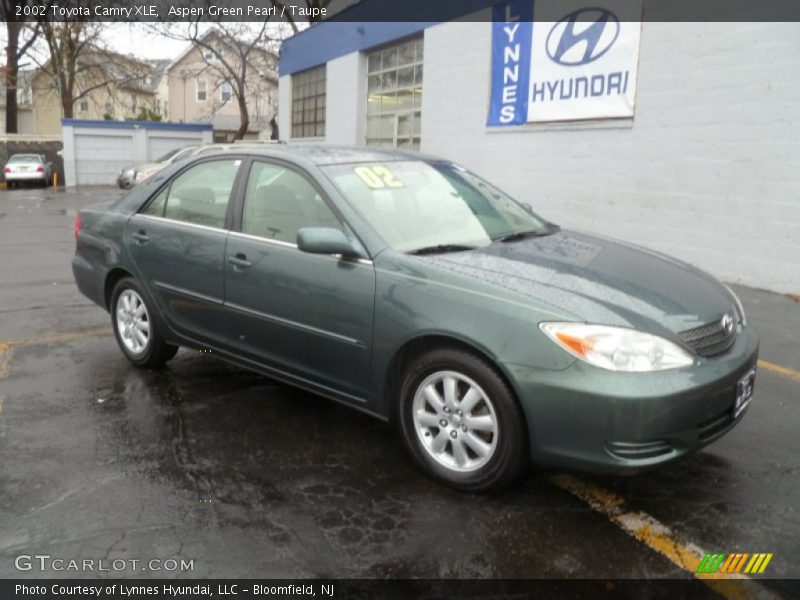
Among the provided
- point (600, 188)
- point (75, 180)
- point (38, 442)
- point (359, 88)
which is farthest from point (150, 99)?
point (38, 442)

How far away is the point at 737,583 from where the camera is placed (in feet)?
8.30

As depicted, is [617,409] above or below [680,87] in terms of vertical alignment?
below

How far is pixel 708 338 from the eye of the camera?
3.05 meters

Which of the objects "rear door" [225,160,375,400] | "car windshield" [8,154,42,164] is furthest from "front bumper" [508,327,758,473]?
"car windshield" [8,154,42,164]

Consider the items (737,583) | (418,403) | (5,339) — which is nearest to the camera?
(737,583)

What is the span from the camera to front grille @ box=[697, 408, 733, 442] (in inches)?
115

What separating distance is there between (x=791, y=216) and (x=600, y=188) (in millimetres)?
2938

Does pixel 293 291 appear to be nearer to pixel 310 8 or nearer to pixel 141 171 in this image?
pixel 141 171

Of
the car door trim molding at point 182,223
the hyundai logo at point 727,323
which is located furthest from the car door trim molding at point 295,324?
the hyundai logo at point 727,323

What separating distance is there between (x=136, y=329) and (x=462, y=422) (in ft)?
9.12

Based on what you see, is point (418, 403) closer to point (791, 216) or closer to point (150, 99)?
point (791, 216)

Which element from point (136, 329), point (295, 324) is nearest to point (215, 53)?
point (136, 329)

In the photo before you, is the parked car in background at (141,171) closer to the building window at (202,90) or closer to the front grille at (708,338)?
the front grille at (708,338)

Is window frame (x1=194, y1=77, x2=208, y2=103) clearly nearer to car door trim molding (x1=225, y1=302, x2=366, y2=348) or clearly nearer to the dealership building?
the dealership building
